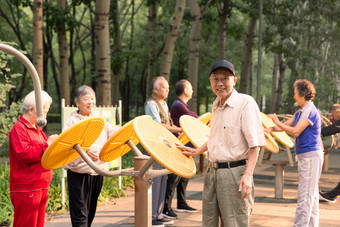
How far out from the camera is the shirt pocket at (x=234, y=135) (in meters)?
3.98

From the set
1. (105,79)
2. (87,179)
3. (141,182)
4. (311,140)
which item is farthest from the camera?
(105,79)

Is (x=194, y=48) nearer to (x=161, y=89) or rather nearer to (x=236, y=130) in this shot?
(x=161, y=89)

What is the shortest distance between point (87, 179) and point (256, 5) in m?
18.3

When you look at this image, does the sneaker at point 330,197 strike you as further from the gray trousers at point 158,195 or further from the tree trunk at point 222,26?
the tree trunk at point 222,26

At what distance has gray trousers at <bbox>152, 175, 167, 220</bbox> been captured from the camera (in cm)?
685

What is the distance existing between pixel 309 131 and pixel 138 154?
3041 mm

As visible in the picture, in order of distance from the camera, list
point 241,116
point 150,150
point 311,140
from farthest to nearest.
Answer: point 311,140 → point 241,116 → point 150,150

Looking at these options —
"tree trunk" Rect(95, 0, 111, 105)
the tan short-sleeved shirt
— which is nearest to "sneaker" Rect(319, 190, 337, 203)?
"tree trunk" Rect(95, 0, 111, 105)

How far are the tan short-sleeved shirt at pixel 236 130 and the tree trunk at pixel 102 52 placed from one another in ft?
24.2

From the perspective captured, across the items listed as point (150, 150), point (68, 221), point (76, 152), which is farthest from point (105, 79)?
point (150, 150)

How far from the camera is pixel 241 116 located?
13.1 ft

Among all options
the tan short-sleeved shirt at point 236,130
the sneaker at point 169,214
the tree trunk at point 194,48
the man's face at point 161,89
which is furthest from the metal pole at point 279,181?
the tree trunk at point 194,48

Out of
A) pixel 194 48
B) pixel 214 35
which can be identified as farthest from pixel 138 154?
pixel 214 35

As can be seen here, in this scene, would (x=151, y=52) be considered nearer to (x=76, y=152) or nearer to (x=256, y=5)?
(x=256, y=5)
